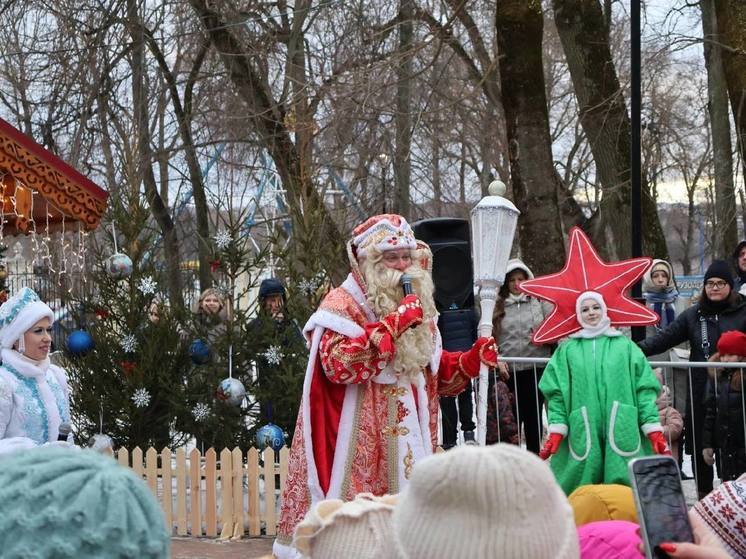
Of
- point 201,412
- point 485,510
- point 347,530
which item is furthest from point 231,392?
point 485,510

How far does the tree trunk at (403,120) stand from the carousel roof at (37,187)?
6.32 metres

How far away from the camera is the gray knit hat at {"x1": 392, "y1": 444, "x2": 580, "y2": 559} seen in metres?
1.79

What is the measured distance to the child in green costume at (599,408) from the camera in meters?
6.74

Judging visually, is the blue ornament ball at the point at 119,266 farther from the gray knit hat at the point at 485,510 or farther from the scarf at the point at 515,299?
the gray knit hat at the point at 485,510

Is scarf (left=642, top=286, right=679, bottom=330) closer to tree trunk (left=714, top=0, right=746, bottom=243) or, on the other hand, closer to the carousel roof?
tree trunk (left=714, top=0, right=746, bottom=243)

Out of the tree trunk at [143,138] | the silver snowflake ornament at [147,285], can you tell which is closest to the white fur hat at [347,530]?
the silver snowflake ornament at [147,285]

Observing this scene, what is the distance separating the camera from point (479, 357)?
19.5 ft

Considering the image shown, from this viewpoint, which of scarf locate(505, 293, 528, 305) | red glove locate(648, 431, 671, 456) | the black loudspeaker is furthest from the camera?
the black loudspeaker

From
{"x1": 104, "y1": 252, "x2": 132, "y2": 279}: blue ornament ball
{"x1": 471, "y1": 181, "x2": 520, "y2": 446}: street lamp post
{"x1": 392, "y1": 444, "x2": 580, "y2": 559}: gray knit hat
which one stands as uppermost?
{"x1": 104, "y1": 252, "x2": 132, "y2": 279}: blue ornament ball

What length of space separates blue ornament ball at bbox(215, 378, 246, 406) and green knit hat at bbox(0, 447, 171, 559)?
25.2 feet

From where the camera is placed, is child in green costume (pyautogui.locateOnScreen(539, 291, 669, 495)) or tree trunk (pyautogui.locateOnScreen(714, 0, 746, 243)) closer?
child in green costume (pyautogui.locateOnScreen(539, 291, 669, 495))

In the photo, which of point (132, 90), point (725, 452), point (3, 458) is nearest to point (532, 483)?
point (3, 458)

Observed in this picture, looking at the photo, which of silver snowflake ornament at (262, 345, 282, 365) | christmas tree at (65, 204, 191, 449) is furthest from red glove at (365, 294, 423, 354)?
christmas tree at (65, 204, 191, 449)

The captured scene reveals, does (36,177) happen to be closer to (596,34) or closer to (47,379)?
(47,379)
